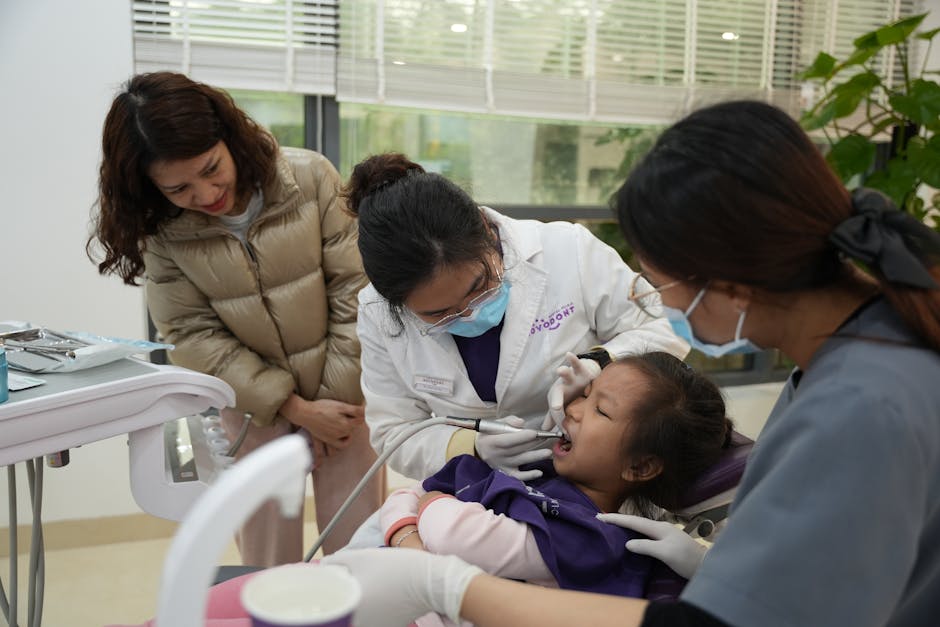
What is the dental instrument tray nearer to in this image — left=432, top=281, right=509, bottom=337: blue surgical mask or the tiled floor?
left=432, top=281, right=509, bottom=337: blue surgical mask

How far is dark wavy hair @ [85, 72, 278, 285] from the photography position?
66.6 inches

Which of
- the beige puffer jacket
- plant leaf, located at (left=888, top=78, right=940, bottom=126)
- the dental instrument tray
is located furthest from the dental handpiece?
plant leaf, located at (left=888, top=78, right=940, bottom=126)

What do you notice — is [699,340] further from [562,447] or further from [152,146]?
[152,146]

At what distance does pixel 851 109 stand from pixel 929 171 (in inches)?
14.1

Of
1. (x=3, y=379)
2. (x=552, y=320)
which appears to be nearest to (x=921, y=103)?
(x=552, y=320)

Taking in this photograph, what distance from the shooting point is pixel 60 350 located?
1.46 metres

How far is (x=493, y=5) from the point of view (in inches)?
112

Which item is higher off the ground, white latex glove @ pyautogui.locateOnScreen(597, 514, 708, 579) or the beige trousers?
white latex glove @ pyautogui.locateOnScreen(597, 514, 708, 579)

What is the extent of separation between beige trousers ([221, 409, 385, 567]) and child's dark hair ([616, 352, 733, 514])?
39.8 inches

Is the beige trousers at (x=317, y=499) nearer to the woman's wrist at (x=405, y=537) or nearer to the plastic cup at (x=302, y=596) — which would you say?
the woman's wrist at (x=405, y=537)

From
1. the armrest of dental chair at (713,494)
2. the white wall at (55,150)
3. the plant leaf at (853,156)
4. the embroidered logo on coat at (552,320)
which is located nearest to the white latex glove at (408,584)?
the armrest of dental chair at (713,494)

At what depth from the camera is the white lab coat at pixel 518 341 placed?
61.8 inches

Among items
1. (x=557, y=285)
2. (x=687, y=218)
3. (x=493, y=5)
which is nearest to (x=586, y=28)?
(x=493, y=5)

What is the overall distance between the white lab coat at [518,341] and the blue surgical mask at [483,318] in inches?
1.7
